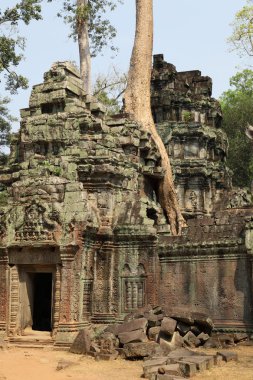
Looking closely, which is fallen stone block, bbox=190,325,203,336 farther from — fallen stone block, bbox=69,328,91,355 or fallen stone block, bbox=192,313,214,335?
fallen stone block, bbox=69,328,91,355

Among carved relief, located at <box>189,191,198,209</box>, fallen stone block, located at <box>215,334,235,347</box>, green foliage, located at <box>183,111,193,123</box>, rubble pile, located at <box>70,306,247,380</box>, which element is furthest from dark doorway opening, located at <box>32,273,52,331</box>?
green foliage, located at <box>183,111,193,123</box>

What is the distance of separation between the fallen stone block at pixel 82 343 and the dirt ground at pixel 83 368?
18 centimetres

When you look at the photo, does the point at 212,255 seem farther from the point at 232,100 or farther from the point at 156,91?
the point at 232,100

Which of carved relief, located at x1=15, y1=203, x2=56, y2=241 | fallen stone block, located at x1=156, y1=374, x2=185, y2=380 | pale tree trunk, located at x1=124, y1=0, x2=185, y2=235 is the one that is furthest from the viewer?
pale tree trunk, located at x1=124, y1=0, x2=185, y2=235

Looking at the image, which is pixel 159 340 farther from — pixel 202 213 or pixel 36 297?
pixel 202 213

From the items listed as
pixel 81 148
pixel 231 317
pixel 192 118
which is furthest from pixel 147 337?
pixel 192 118

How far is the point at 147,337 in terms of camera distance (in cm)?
1245

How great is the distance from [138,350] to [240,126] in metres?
29.8

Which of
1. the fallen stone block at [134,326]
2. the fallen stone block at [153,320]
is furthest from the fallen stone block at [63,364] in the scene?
the fallen stone block at [153,320]

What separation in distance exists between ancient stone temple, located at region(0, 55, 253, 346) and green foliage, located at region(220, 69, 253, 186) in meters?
22.9

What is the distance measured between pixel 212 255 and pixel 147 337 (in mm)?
2708

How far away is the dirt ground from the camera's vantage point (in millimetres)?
10039

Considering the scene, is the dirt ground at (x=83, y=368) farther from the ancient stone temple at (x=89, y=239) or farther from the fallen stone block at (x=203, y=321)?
the ancient stone temple at (x=89, y=239)

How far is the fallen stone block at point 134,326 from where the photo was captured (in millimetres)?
12422
